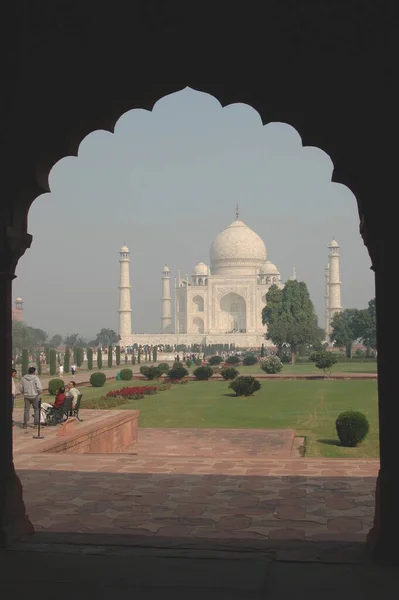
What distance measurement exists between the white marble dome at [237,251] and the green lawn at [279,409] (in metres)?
50.8

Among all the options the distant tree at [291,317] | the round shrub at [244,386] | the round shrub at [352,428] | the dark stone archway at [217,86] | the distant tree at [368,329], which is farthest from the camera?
the distant tree at [368,329]

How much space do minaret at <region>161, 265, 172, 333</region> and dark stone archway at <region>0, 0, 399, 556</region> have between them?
74062mm

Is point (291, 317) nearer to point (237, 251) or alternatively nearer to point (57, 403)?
point (237, 251)

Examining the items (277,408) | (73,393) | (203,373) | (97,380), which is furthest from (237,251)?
(73,393)

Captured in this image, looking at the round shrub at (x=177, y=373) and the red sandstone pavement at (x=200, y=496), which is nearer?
the red sandstone pavement at (x=200, y=496)

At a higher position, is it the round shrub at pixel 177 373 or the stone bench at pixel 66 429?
the round shrub at pixel 177 373

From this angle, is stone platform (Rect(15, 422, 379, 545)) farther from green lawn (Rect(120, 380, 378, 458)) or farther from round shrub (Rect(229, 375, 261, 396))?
round shrub (Rect(229, 375, 261, 396))

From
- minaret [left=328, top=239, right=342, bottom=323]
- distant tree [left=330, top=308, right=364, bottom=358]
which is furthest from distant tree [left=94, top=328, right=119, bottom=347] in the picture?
distant tree [left=330, top=308, right=364, bottom=358]

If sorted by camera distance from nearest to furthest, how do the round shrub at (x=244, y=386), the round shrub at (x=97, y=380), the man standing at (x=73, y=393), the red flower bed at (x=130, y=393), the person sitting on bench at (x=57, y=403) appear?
1. the person sitting on bench at (x=57, y=403)
2. the man standing at (x=73, y=393)
3. the round shrub at (x=244, y=386)
4. the red flower bed at (x=130, y=393)
5. the round shrub at (x=97, y=380)

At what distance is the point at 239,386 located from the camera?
17031 millimetres

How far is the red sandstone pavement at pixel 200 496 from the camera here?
445 cm

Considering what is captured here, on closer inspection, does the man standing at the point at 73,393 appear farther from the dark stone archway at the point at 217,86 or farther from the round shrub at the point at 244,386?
the round shrub at the point at 244,386

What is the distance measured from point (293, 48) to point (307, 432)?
27.4 feet

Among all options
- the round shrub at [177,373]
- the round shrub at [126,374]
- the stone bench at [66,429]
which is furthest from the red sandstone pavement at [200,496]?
the round shrub at [126,374]
